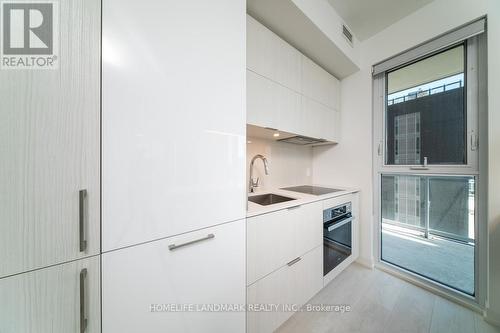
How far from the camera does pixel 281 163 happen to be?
6.70ft

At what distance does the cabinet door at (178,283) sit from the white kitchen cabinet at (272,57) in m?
1.20

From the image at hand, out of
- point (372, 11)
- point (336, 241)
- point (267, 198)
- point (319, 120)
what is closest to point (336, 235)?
point (336, 241)

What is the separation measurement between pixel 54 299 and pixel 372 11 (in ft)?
9.54

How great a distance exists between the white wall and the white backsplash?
8.7 inches

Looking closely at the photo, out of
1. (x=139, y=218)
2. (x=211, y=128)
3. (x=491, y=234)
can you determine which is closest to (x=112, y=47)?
(x=211, y=128)

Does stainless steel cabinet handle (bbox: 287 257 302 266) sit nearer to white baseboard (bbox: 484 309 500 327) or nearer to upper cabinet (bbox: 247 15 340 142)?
upper cabinet (bbox: 247 15 340 142)

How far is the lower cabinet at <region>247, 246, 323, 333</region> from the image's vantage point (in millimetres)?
1045

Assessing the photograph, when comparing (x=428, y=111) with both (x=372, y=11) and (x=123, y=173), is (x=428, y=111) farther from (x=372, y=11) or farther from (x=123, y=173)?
(x=123, y=173)

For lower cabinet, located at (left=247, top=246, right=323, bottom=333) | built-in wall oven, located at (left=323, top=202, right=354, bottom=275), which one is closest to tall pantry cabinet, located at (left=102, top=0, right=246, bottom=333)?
lower cabinet, located at (left=247, top=246, right=323, bottom=333)

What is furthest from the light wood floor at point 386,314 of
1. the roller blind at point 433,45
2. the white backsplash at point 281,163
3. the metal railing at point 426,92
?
the roller blind at point 433,45

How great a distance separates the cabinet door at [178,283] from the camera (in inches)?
24.5

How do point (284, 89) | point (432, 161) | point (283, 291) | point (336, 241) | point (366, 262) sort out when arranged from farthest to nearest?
point (366, 262)
point (336, 241)
point (432, 161)
point (284, 89)
point (283, 291)

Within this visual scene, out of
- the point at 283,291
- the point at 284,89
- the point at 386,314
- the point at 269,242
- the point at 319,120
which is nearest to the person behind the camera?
the point at 269,242

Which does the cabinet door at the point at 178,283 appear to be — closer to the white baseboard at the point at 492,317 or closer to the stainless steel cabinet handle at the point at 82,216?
the stainless steel cabinet handle at the point at 82,216
